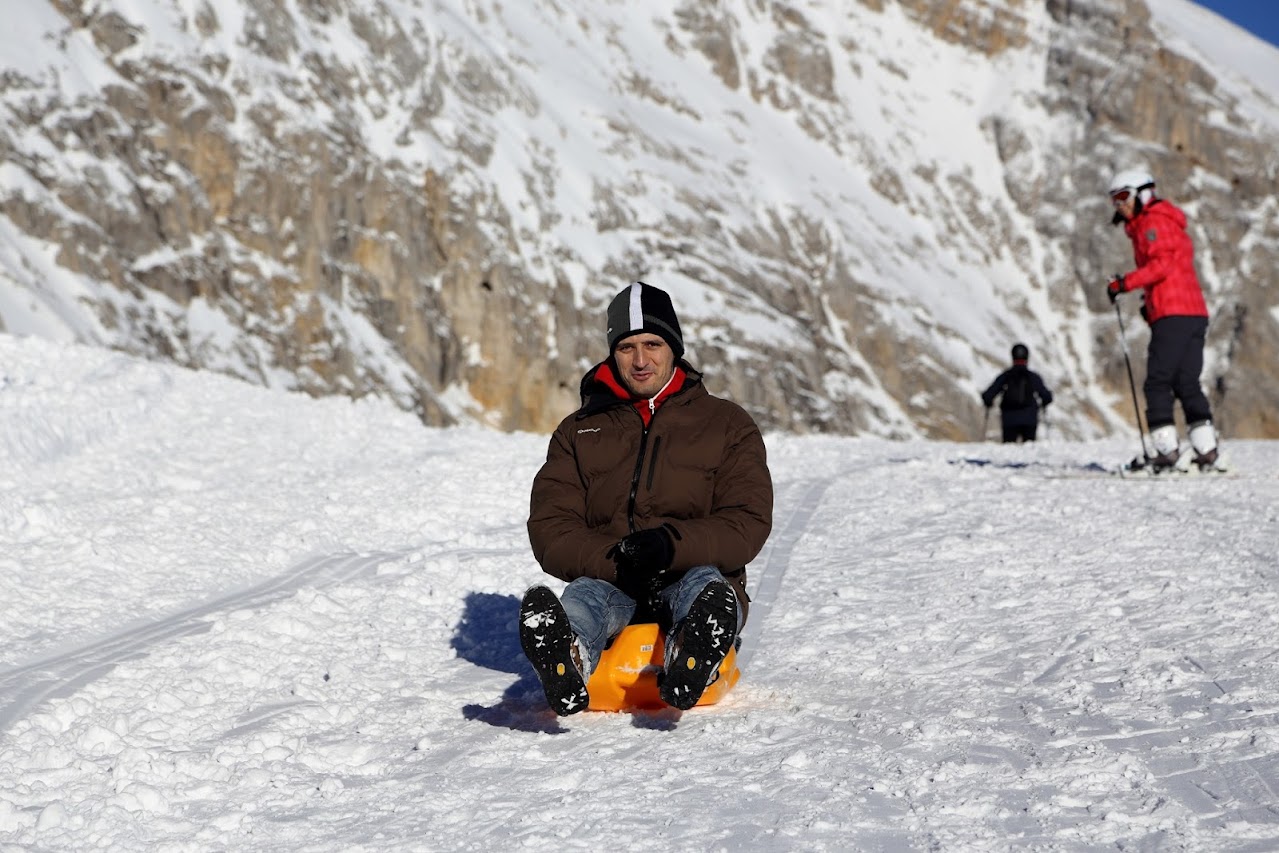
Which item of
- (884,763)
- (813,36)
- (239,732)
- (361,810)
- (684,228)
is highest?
(813,36)

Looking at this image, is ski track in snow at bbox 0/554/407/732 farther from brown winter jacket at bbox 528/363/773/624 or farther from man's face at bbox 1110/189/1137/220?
man's face at bbox 1110/189/1137/220

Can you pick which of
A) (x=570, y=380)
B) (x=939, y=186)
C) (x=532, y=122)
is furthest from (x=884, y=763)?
(x=939, y=186)

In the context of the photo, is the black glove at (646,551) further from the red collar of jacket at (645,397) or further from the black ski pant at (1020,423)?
the black ski pant at (1020,423)

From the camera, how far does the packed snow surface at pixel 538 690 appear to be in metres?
3.38

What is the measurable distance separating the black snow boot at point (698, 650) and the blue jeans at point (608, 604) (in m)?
0.20

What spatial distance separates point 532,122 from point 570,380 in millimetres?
14449

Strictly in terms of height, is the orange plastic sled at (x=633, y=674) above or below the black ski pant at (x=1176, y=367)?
below

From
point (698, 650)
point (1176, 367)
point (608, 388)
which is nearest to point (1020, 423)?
point (1176, 367)

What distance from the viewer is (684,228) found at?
66875 mm

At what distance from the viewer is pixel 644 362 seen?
4.80 meters

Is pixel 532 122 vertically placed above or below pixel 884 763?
below

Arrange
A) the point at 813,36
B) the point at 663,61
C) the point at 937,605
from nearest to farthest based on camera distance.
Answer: the point at 937,605 → the point at 663,61 → the point at 813,36

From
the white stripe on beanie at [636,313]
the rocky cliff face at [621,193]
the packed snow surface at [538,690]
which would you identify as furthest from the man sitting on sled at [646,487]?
the rocky cliff face at [621,193]

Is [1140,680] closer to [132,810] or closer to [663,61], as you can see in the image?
[132,810]
